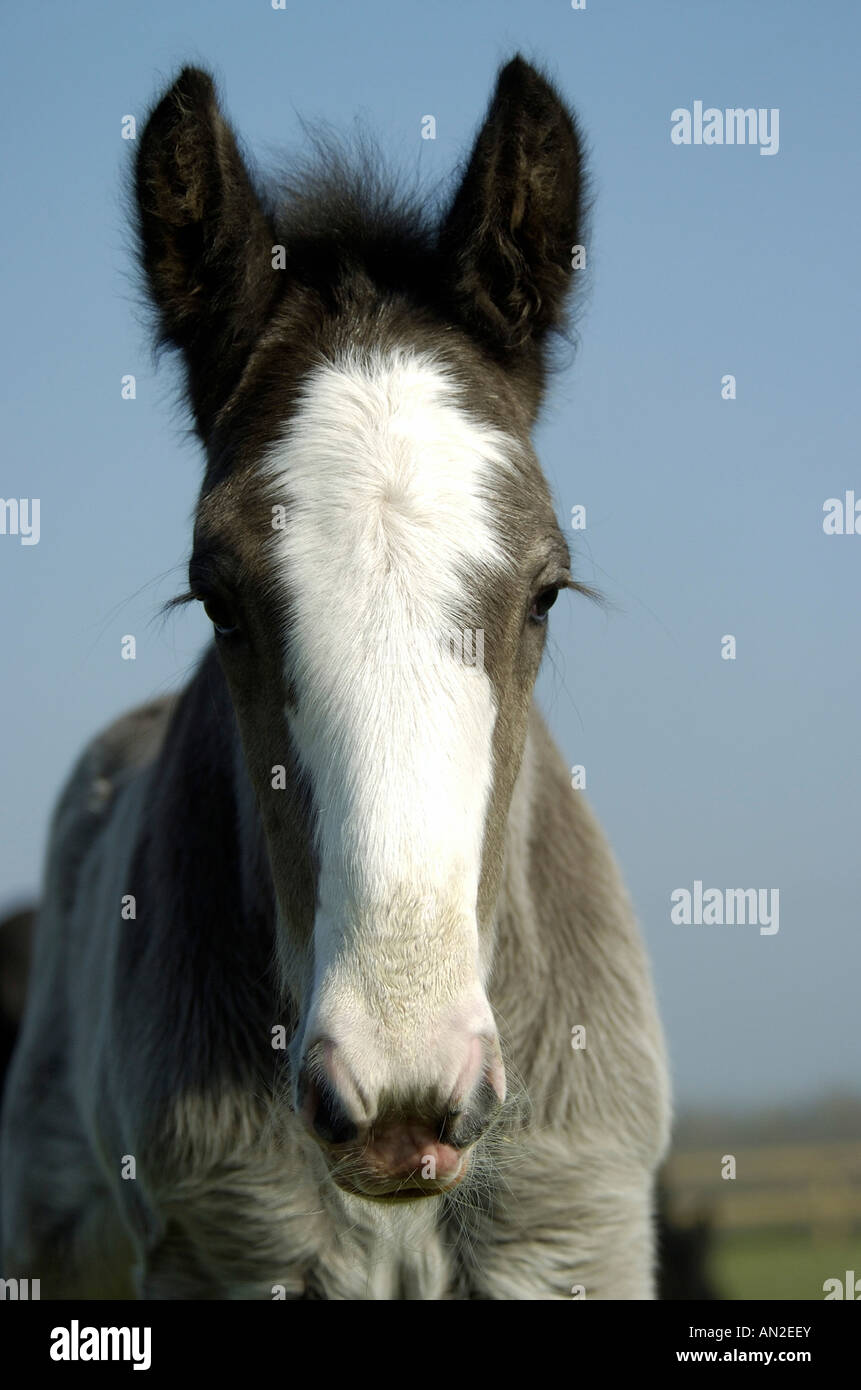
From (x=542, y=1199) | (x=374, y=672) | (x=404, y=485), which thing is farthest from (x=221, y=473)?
(x=542, y=1199)

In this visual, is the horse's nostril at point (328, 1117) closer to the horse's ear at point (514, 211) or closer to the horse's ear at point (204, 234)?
the horse's ear at point (204, 234)

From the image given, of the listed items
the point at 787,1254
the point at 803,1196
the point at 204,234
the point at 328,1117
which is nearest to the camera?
the point at 328,1117

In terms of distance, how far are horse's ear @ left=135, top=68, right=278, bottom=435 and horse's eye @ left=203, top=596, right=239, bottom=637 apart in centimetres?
81

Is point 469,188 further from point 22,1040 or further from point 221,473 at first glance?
point 22,1040

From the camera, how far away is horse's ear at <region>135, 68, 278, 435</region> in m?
4.03

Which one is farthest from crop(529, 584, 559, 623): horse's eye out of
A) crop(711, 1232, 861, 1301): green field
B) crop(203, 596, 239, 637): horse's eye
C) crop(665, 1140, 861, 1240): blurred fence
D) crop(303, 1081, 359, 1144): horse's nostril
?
crop(665, 1140, 861, 1240): blurred fence

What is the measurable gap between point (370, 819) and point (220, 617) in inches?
35.4

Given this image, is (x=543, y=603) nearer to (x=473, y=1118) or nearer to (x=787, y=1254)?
(x=473, y=1118)

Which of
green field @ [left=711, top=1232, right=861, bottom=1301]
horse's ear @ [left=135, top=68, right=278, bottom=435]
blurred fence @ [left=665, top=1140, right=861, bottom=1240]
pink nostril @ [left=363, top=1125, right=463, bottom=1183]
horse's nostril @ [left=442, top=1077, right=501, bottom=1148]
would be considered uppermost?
horse's ear @ [left=135, top=68, right=278, bottom=435]

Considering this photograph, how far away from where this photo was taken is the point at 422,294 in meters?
4.14

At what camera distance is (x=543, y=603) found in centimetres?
370

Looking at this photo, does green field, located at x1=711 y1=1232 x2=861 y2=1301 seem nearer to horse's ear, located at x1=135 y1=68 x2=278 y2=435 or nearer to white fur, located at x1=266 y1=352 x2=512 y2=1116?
horse's ear, located at x1=135 y1=68 x2=278 y2=435

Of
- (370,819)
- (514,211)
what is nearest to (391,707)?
(370,819)

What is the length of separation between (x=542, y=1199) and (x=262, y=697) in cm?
186
